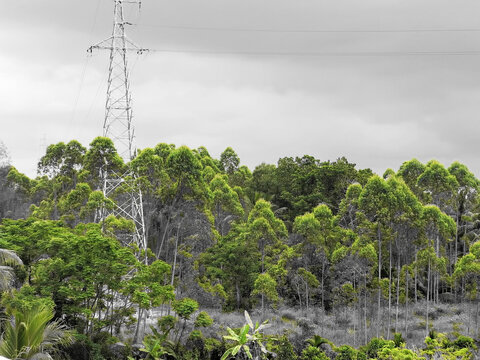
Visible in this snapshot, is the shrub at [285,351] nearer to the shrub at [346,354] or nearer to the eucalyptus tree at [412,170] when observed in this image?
the shrub at [346,354]

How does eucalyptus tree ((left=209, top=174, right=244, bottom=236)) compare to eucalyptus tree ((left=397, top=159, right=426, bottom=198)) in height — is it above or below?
below

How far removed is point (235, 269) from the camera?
31922 mm

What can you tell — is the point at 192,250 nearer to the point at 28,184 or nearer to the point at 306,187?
the point at 306,187

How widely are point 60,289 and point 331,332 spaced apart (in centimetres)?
1431

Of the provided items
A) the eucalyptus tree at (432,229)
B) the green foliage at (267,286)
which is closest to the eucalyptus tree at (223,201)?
the green foliage at (267,286)

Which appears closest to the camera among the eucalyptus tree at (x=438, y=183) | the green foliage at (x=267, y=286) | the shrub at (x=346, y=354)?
the shrub at (x=346, y=354)

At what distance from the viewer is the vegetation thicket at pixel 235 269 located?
20266mm

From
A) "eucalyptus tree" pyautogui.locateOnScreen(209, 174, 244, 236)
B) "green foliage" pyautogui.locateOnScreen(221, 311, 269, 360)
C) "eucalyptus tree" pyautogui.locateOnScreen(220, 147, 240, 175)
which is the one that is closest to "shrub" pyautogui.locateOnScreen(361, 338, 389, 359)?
"green foliage" pyautogui.locateOnScreen(221, 311, 269, 360)

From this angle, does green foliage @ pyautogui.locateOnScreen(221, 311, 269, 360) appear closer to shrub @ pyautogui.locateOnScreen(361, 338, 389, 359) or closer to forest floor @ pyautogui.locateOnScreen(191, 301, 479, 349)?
forest floor @ pyautogui.locateOnScreen(191, 301, 479, 349)

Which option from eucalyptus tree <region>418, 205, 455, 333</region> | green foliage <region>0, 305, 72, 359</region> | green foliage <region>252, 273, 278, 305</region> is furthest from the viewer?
green foliage <region>252, 273, 278, 305</region>

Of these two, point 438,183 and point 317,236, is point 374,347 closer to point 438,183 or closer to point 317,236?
point 317,236

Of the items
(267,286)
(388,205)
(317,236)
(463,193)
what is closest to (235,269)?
(267,286)

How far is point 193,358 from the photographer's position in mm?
22109

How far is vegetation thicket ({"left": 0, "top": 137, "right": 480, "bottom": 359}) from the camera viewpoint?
66.5ft
